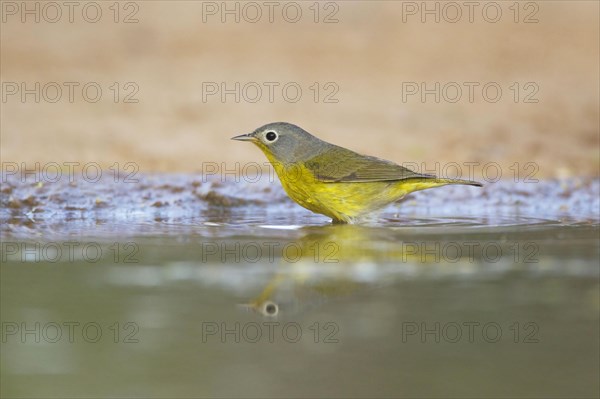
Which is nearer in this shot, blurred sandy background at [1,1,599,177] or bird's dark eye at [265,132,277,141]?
bird's dark eye at [265,132,277,141]

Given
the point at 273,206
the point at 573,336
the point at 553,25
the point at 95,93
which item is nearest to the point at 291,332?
the point at 573,336

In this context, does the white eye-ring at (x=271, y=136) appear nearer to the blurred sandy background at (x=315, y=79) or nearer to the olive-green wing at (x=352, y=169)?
the olive-green wing at (x=352, y=169)

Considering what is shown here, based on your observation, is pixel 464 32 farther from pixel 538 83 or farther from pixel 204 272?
pixel 204 272

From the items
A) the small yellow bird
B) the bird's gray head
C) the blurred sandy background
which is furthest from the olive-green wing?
the blurred sandy background

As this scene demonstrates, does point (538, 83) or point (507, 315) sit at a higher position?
point (538, 83)

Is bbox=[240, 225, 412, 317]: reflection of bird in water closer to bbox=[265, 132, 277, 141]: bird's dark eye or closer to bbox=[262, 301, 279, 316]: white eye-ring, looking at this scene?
bbox=[262, 301, 279, 316]: white eye-ring

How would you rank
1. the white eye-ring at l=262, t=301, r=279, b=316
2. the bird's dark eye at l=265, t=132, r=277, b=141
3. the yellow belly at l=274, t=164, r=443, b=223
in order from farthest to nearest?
1. the bird's dark eye at l=265, t=132, r=277, b=141
2. the yellow belly at l=274, t=164, r=443, b=223
3. the white eye-ring at l=262, t=301, r=279, b=316

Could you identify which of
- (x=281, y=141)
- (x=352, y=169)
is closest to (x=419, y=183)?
(x=352, y=169)
